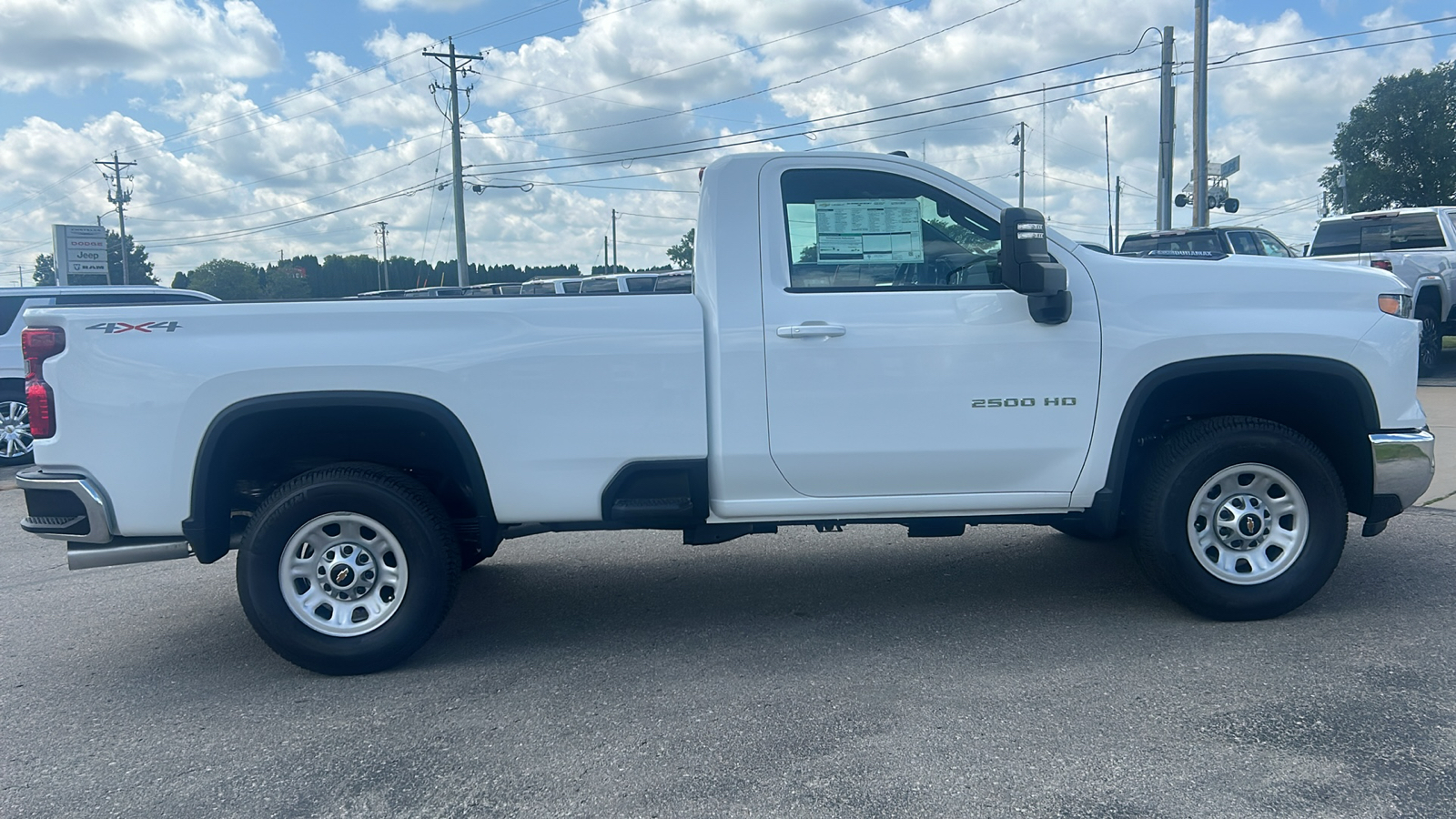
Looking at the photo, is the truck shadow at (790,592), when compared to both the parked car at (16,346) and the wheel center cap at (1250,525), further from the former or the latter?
the parked car at (16,346)

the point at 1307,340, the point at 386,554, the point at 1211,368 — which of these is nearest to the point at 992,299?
the point at 1211,368

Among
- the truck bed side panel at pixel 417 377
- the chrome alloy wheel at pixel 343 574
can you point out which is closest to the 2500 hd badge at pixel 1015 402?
the truck bed side panel at pixel 417 377

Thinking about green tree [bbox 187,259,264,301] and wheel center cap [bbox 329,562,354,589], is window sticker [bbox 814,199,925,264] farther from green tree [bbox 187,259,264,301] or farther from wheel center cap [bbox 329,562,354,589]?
green tree [bbox 187,259,264,301]

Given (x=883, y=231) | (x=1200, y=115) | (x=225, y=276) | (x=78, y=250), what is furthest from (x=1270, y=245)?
(x=225, y=276)

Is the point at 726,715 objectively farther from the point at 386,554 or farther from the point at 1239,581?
the point at 1239,581

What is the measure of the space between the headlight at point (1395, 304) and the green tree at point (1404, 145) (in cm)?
5821

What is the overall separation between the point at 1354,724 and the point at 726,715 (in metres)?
2.14

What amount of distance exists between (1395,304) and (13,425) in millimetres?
12251

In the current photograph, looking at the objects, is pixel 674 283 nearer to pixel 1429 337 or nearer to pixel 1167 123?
pixel 1429 337

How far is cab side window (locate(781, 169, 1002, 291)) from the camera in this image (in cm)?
435

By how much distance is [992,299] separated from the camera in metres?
4.26

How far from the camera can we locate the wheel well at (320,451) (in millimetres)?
4074

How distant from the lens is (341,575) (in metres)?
4.20

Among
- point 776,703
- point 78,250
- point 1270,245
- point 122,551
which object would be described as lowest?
point 776,703
